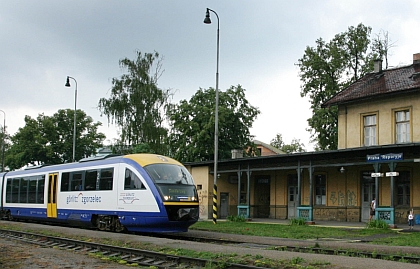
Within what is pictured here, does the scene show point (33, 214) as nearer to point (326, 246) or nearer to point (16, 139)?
point (326, 246)

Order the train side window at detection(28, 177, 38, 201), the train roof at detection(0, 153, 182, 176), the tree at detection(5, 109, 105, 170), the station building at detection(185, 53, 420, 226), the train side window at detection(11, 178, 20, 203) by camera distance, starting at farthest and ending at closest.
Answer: the tree at detection(5, 109, 105, 170), the train side window at detection(11, 178, 20, 203), the train side window at detection(28, 177, 38, 201), the station building at detection(185, 53, 420, 226), the train roof at detection(0, 153, 182, 176)

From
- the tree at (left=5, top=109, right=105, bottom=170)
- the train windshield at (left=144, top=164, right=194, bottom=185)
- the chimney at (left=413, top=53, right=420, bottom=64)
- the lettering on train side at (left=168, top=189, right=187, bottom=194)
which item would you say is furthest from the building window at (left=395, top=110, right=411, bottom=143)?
the tree at (left=5, top=109, right=105, bottom=170)

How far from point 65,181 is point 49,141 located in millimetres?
45722

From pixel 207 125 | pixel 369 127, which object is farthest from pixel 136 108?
pixel 369 127

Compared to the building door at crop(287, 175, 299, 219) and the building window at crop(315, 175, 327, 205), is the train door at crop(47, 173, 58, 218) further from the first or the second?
the building window at crop(315, 175, 327, 205)

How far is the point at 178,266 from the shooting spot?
444 inches

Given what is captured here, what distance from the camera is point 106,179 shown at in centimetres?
2019

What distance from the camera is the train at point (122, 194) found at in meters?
17.9

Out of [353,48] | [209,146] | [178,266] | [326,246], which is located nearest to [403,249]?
[326,246]

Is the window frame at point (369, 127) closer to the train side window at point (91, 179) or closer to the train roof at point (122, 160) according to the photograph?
the train roof at point (122, 160)

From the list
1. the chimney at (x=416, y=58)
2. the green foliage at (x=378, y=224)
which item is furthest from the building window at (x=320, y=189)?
the chimney at (x=416, y=58)

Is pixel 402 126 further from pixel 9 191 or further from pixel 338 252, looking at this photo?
pixel 9 191

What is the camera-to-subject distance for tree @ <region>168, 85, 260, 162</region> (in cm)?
4875

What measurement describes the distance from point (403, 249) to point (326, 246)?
2074 millimetres
